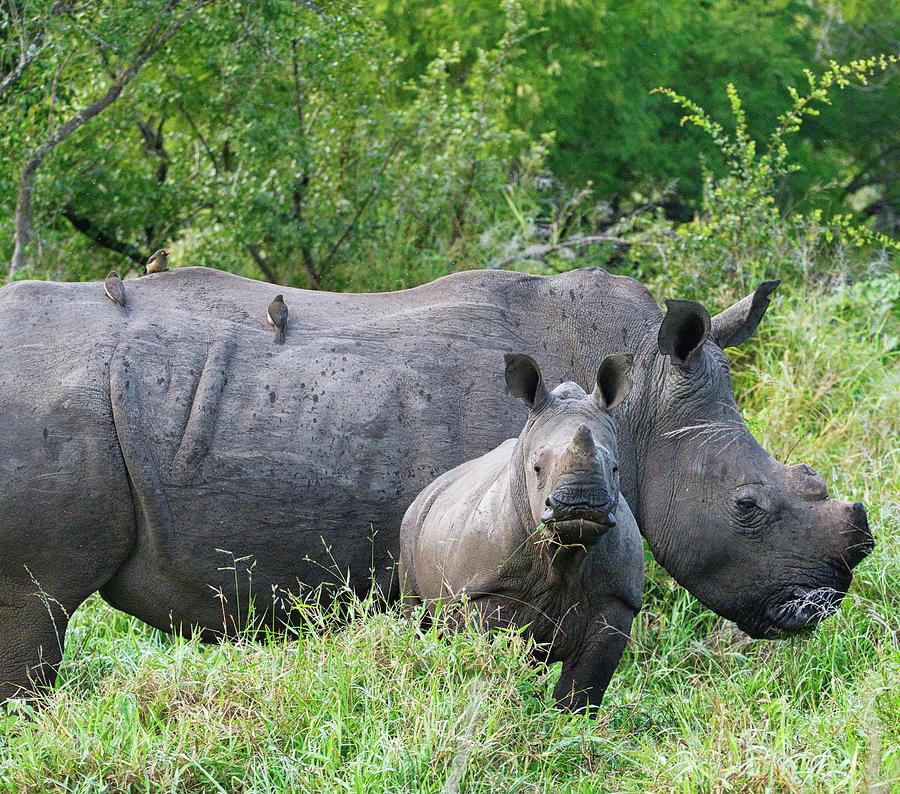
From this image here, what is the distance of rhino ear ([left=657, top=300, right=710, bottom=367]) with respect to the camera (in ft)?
21.4

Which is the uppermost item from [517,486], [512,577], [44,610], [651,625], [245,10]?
[245,10]

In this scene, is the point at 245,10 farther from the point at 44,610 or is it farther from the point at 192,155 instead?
the point at 44,610

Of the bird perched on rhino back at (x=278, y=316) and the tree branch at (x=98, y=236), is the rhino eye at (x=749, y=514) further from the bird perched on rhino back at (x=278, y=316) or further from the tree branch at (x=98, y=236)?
the tree branch at (x=98, y=236)

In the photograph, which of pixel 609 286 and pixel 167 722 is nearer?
pixel 167 722

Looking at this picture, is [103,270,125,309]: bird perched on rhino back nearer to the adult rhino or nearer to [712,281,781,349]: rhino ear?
the adult rhino

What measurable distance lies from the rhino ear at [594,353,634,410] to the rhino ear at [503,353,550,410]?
0.21 metres

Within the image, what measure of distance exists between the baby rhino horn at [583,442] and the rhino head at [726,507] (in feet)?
5.68

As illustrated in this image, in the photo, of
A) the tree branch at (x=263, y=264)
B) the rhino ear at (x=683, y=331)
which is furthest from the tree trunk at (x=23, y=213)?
the rhino ear at (x=683, y=331)

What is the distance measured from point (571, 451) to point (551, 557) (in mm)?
510

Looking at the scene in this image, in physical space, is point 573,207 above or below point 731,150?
below

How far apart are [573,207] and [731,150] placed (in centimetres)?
310

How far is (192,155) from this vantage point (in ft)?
39.4

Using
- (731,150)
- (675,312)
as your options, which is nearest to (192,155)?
(731,150)

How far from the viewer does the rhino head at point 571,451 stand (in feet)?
15.8
